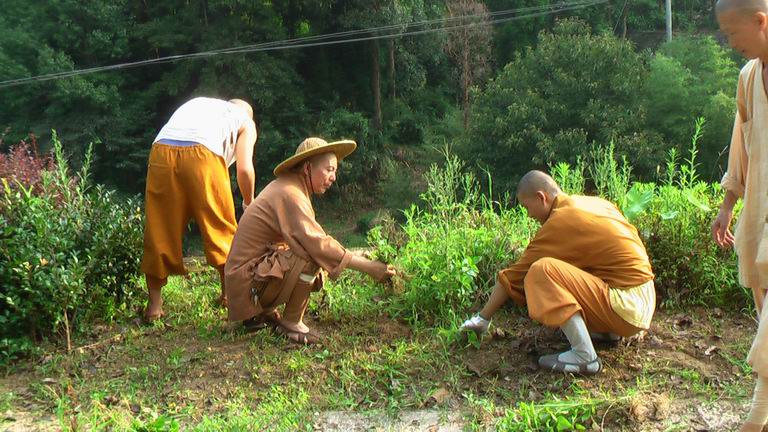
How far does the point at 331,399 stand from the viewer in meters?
3.52

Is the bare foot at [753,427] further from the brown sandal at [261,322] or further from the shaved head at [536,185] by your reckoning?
the brown sandal at [261,322]

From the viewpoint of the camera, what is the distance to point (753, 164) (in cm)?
286

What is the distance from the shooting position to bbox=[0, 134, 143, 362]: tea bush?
13.2 ft

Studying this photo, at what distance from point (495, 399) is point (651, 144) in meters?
22.0

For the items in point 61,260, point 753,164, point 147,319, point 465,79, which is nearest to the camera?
point 753,164

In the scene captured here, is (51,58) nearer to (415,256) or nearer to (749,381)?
(415,256)

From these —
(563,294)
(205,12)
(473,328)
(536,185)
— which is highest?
(205,12)

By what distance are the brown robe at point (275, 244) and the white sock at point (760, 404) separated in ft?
7.02

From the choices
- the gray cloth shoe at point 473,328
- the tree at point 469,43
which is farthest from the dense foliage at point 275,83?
the gray cloth shoe at point 473,328

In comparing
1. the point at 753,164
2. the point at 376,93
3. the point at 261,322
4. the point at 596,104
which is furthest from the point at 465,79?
the point at 753,164

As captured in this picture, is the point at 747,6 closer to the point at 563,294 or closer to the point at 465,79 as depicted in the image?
the point at 563,294

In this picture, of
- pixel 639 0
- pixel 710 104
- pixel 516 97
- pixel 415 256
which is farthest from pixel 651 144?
pixel 415 256

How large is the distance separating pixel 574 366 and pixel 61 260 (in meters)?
3.05

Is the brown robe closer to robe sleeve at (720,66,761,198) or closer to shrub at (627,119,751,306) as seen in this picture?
robe sleeve at (720,66,761,198)
